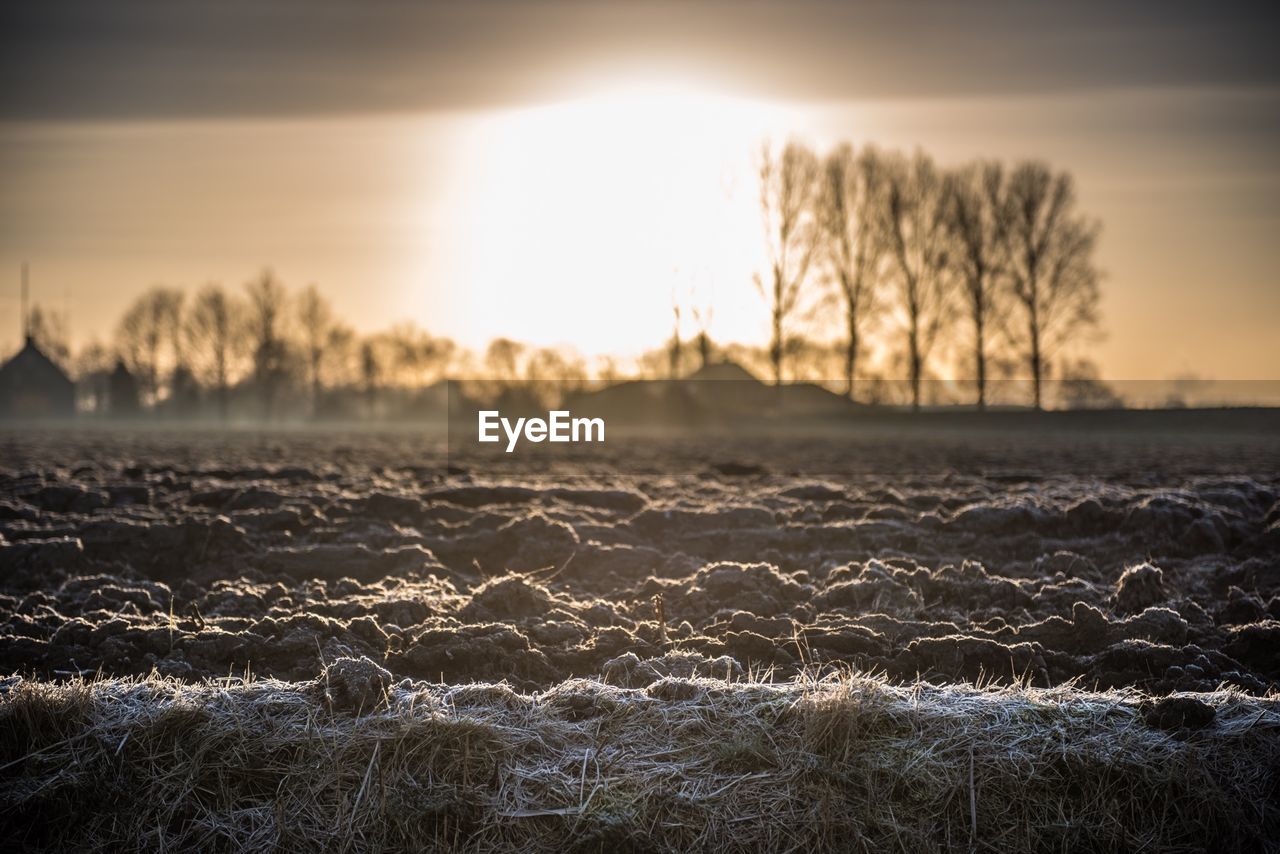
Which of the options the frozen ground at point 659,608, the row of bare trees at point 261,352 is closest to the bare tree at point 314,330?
the row of bare trees at point 261,352

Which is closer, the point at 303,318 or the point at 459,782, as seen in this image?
the point at 459,782

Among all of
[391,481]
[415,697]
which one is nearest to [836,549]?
[415,697]

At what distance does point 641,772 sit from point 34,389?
85.5 metres

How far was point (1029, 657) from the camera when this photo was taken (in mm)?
6055

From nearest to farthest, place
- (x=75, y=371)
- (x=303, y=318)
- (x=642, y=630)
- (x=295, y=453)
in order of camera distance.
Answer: (x=642, y=630) → (x=295, y=453) → (x=303, y=318) → (x=75, y=371)

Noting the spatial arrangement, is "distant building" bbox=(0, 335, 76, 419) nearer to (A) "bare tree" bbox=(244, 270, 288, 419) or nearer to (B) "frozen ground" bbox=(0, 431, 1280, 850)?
(A) "bare tree" bbox=(244, 270, 288, 419)

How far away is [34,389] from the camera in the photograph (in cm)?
7688

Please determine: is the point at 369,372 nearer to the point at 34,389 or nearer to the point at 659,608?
the point at 34,389

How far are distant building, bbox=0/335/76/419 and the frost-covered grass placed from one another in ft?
270

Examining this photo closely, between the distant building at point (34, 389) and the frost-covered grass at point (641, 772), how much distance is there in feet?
270

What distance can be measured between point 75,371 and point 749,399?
232 feet

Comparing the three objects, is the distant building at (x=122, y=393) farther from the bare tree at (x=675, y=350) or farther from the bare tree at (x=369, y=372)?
the bare tree at (x=675, y=350)

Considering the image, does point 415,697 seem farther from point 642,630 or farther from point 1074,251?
point 1074,251

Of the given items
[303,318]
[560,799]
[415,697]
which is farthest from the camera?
[303,318]
